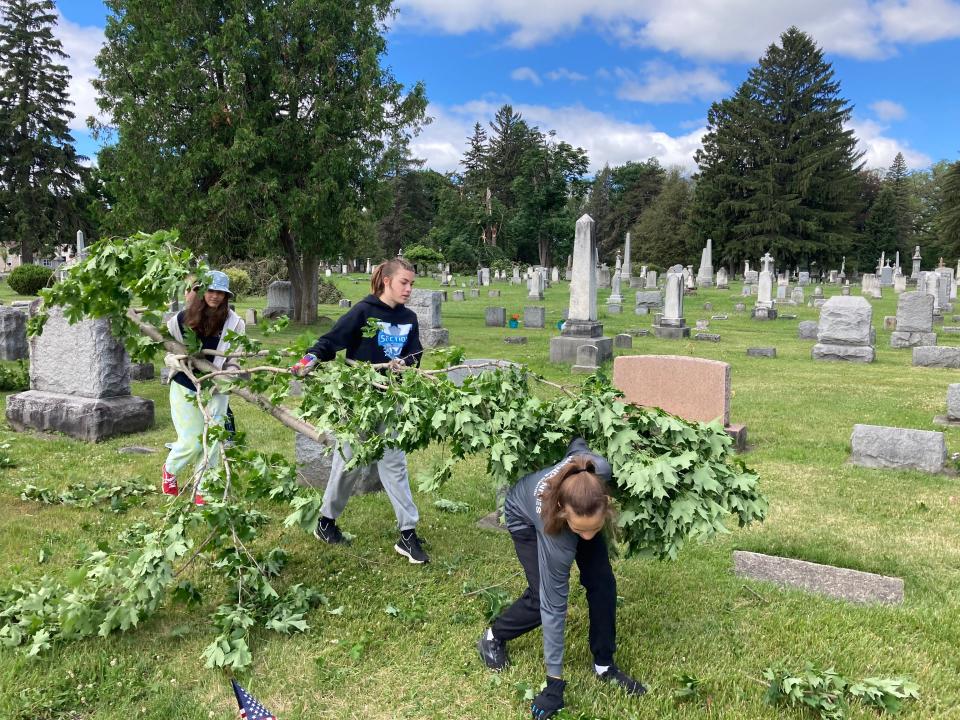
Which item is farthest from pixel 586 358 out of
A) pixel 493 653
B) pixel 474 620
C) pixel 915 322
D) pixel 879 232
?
pixel 879 232

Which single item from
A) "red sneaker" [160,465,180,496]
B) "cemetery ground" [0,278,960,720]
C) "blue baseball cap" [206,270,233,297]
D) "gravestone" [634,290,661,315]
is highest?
"blue baseball cap" [206,270,233,297]

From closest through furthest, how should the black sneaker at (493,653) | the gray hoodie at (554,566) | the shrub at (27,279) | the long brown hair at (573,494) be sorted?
the long brown hair at (573,494) < the gray hoodie at (554,566) < the black sneaker at (493,653) < the shrub at (27,279)

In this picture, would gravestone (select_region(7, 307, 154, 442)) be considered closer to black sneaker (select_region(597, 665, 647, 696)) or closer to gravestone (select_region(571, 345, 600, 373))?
black sneaker (select_region(597, 665, 647, 696))

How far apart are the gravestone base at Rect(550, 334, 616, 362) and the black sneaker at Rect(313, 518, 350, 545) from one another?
31.7 feet

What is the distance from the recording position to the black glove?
3100 millimetres

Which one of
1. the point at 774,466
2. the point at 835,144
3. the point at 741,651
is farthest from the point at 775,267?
the point at 741,651

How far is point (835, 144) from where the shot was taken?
55.3 metres

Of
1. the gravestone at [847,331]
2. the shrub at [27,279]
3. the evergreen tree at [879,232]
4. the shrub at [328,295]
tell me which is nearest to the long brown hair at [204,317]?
the gravestone at [847,331]

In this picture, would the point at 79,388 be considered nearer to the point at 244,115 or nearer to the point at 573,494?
the point at 573,494

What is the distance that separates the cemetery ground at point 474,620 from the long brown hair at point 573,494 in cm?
96

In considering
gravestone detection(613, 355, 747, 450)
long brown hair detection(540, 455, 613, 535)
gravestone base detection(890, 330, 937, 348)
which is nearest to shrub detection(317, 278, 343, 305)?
gravestone base detection(890, 330, 937, 348)

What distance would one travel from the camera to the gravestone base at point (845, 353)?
14445 millimetres

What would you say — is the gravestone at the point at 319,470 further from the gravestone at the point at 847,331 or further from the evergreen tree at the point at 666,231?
the evergreen tree at the point at 666,231

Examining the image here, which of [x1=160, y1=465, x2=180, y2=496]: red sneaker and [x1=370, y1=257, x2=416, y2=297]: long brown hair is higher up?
[x1=370, y1=257, x2=416, y2=297]: long brown hair
